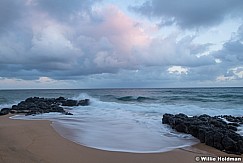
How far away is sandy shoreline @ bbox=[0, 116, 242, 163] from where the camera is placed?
5555 mm

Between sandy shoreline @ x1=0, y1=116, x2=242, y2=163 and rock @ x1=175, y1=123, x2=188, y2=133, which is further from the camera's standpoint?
rock @ x1=175, y1=123, x2=188, y2=133

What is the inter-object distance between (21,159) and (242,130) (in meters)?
10.5

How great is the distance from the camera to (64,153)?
6.16 metres

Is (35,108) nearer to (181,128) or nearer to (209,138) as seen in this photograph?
(181,128)

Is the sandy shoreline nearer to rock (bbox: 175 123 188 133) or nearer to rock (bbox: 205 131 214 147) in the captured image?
rock (bbox: 205 131 214 147)

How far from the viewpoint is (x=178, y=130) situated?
10719 millimetres

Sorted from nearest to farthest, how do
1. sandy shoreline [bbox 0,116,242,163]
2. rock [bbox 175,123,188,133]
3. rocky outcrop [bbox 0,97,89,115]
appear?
sandy shoreline [bbox 0,116,242,163] < rock [bbox 175,123,188,133] < rocky outcrop [bbox 0,97,89,115]

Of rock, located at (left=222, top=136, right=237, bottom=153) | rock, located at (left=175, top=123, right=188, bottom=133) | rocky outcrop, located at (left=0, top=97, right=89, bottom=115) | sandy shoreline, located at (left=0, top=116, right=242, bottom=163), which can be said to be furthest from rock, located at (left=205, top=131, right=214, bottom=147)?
rocky outcrop, located at (left=0, top=97, right=89, bottom=115)

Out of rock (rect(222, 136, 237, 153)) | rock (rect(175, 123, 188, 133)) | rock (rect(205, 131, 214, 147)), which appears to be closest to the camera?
rock (rect(222, 136, 237, 153))

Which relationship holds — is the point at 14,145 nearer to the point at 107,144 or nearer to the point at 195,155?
the point at 107,144

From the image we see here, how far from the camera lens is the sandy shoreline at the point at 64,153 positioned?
555 centimetres

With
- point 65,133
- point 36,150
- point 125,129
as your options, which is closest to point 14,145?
point 36,150

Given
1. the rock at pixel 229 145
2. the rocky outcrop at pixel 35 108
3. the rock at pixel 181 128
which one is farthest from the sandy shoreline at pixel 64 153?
the rocky outcrop at pixel 35 108

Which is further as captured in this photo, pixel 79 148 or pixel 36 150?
pixel 79 148
